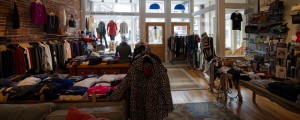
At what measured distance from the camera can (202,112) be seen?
3.89 metres

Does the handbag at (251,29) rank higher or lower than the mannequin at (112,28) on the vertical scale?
lower

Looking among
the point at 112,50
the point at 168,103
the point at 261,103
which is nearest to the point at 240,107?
the point at 261,103

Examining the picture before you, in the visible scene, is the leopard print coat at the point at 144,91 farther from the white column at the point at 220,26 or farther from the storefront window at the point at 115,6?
the storefront window at the point at 115,6

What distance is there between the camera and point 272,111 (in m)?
3.89

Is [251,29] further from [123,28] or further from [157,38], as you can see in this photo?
[123,28]

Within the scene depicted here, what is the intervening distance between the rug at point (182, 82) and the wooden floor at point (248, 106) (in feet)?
1.20

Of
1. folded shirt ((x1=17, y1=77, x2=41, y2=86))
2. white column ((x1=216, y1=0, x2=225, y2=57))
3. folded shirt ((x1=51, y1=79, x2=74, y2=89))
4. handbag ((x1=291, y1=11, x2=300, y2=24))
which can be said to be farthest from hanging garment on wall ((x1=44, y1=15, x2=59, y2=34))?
handbag ((x1=291, y1=11, x2=300, y2=24))

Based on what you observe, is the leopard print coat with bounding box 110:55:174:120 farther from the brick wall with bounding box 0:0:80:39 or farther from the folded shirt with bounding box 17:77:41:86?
the brick wall with bounding box 0:0:80:39

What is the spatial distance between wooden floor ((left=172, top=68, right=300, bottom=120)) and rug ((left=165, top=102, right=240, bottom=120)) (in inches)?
7.4

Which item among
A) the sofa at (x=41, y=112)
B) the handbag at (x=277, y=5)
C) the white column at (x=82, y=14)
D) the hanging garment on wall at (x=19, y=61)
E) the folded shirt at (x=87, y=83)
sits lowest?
the sofa at (x=41, y=112)

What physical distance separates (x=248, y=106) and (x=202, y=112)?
986mm

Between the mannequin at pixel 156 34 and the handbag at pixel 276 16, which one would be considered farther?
the mannequin at pixel 156 34

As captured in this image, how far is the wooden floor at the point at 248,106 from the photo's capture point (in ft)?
12.0

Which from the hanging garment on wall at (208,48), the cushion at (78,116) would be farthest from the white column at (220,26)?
the cushion at (78,116)
